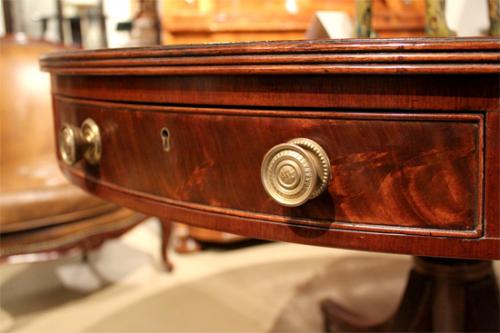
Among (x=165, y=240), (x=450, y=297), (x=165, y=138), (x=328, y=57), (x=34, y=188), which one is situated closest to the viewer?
(x=328, y=57)

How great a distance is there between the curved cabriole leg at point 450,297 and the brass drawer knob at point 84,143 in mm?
537

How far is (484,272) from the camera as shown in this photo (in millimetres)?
795

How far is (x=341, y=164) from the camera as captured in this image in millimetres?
383

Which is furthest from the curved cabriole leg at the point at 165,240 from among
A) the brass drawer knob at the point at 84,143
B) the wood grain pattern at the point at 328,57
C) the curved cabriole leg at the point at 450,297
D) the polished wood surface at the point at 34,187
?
the wood grain pattern at the point at 328,57

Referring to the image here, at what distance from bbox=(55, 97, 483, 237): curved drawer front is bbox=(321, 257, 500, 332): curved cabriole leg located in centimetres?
45

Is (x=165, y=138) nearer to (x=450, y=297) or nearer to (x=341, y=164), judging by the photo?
(x=341, y=164)

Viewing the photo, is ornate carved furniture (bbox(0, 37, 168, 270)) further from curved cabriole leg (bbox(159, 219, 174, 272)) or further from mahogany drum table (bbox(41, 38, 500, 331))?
mahogany drum table (bbox(41, 38, 500, 331))

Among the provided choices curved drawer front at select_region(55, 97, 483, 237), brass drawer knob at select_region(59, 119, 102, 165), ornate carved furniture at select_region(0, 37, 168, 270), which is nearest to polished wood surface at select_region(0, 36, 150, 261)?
ornate carved furniture at select_region(0, 37, 168, 270)

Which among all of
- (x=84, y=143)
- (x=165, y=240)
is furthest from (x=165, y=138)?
(x=165, y=240)

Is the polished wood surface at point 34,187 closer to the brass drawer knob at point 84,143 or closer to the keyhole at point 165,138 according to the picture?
the brass drawer knob at point 84,143

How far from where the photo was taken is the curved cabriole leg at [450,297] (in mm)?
773

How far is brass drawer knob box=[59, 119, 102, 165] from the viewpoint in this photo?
0.54m

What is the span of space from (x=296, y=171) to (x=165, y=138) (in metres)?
0.15

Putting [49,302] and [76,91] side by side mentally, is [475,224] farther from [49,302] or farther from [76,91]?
[49,302]
